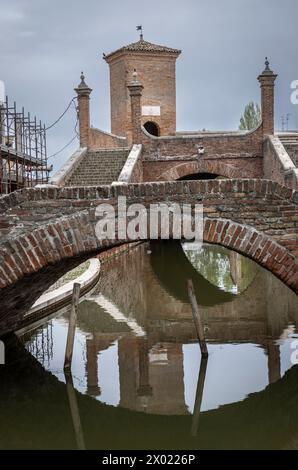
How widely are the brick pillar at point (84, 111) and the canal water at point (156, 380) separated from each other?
10.3 metres

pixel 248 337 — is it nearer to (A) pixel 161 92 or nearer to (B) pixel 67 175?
(B) pixel 67 175

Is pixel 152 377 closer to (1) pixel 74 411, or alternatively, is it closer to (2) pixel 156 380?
(2) pixel 156 380

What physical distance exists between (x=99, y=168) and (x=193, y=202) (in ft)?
50.8

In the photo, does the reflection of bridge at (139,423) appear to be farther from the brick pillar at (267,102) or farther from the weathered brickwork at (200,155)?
the brick pillar at (267,102)

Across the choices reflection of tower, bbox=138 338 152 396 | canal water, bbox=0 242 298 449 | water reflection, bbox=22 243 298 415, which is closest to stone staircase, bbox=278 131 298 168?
water reflection, bbox=22 243 298 415

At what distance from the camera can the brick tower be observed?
109 ft

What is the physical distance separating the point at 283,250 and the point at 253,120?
36.9m

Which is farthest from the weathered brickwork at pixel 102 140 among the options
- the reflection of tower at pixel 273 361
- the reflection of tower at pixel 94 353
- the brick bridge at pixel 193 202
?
the brick bridge at pixel 193 202

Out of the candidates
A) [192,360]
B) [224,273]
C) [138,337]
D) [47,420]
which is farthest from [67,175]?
[47,420]

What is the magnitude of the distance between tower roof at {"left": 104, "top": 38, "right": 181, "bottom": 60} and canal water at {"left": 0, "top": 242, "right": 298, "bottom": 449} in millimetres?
19704

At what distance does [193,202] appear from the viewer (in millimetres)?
8117

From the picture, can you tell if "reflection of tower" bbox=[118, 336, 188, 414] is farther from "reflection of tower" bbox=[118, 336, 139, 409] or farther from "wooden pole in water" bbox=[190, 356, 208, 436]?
"wooden pole in water" bbox=[190, 356, 208, 436]

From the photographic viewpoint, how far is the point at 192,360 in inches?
424
